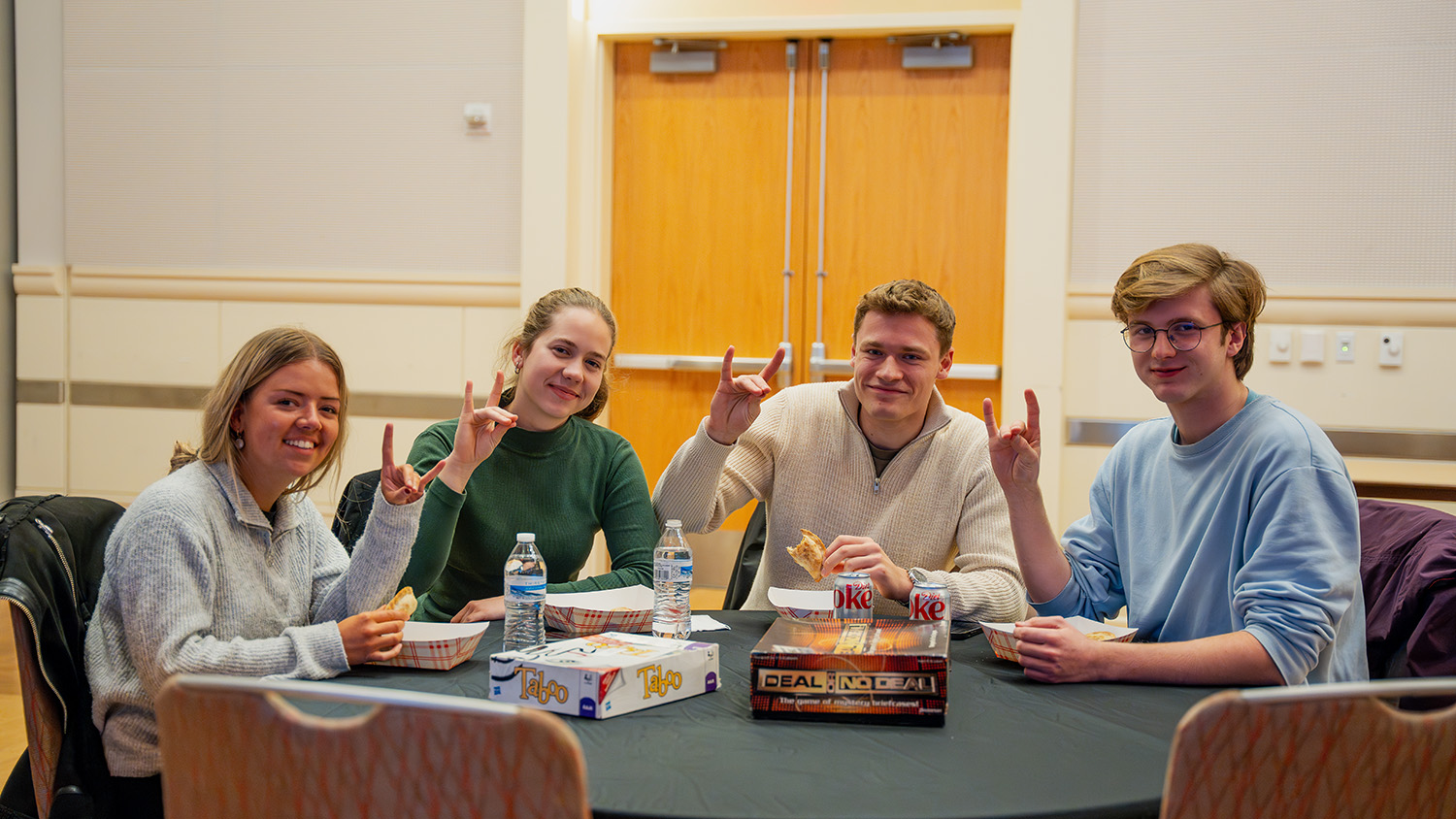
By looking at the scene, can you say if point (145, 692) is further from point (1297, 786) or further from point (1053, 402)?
point (1053, 402)

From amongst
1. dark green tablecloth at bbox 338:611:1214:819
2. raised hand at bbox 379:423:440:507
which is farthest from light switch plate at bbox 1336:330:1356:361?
raised hand at bbox 379:423:440:507

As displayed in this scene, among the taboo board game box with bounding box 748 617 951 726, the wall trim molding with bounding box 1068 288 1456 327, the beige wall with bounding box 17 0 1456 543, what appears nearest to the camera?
the taboo board game box with bounding box 748 617 951 726

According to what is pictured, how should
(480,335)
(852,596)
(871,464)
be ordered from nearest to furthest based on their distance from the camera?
(852,596)
(871,464)
(480,335)

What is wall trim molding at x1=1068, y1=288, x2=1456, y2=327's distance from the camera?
12.8ft

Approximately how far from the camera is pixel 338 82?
14.9ft

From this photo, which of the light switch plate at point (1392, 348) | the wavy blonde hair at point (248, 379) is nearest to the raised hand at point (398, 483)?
the wavy blonde hair at point (248, 379)

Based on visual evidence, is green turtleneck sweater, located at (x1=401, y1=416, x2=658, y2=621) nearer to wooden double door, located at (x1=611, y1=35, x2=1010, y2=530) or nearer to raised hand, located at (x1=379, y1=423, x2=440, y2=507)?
raised hand, located at (x1=379, y1=423, x2=440, y2=507)

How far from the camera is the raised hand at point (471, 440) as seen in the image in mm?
1946

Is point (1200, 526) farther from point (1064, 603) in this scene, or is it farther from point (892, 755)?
point (892, 755)

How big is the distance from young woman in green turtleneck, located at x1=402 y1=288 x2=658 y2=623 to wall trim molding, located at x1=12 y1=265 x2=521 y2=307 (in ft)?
7.54

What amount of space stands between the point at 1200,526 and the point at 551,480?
4.14 ft

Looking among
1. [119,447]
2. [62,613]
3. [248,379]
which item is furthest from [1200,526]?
[119,447]

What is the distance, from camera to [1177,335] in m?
1.70

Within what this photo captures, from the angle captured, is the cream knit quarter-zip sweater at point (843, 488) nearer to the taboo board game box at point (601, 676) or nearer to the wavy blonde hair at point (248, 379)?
the taboo board game box at point (601, 676)
